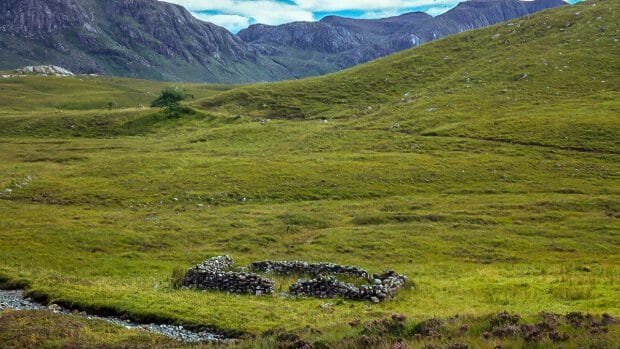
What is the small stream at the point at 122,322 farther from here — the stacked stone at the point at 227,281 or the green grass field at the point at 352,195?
the stacked stone at the point at 227,281

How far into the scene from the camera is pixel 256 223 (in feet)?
172

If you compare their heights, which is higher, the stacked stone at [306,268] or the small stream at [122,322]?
the small stream at [122,322]

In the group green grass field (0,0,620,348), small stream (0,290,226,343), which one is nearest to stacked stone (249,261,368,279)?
green grass field (0,0,620,348)

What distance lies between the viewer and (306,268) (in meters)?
34.9

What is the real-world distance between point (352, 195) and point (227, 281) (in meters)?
35.0

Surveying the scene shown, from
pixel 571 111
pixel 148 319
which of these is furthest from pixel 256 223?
pixel 571 111

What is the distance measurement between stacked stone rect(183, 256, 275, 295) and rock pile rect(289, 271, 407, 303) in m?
1.94

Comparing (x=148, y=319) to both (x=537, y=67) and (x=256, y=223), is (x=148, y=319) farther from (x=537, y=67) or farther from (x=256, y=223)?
(x=537, y=67)

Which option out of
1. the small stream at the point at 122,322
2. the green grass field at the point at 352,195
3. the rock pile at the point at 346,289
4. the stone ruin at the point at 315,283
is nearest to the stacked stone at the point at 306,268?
the stone ruin at the point at 315,283

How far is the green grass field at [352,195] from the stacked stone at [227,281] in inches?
52.8

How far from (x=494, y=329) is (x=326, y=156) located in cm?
6760

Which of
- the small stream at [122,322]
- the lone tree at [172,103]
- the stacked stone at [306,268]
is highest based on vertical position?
the lone tree at [172,103]

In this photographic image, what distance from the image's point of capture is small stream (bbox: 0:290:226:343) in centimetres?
2311

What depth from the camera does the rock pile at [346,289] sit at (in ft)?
96.2
